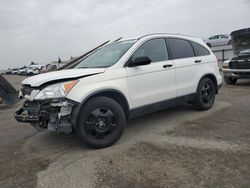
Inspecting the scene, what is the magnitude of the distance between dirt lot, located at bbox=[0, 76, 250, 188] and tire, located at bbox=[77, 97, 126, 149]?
0.17 m

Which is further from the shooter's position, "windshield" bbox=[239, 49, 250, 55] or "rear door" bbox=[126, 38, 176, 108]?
"windshield" bbox=[239, 49, 250, 55]

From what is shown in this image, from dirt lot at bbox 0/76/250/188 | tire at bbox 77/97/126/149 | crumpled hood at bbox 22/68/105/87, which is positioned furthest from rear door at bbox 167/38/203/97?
crumpled hood at bbox 22/68/105/87

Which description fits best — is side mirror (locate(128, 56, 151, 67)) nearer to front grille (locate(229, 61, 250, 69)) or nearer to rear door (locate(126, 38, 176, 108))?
rear door (locate(126, 38, 176, 108))

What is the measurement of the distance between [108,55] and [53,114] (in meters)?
1.71

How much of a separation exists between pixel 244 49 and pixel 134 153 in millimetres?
9031

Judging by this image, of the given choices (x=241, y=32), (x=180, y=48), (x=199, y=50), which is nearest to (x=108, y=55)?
(x=180, y=48)

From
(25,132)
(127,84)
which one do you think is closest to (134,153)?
(127,84)

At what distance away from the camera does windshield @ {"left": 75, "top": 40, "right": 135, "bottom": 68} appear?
5176 millimetres

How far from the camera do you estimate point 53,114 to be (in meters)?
4.43

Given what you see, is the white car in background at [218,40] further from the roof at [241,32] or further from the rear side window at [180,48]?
the rear side window at [180,48]

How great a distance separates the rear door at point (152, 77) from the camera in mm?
5137

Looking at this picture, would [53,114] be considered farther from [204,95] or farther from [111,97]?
[204,95]

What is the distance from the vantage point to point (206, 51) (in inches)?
269

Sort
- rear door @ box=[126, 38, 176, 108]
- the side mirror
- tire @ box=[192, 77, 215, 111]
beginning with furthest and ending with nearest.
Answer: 1. tire @ box=[192, 77, 215, 111]
2. rear door @ box=[126, 38, 176, 108]
3. the side mirror
